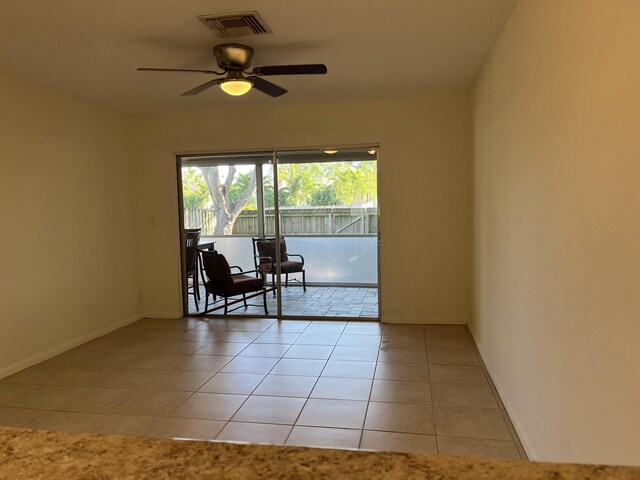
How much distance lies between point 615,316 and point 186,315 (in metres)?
4.96

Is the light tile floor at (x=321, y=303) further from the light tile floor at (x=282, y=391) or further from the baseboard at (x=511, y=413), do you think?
the baseboard at (x=511, y=413)

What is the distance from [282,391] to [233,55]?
7.89 feet

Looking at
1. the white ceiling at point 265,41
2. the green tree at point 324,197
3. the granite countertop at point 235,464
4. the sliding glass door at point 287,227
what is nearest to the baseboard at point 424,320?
the sliding glass door at point 287,227

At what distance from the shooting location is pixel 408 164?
15.9 feet

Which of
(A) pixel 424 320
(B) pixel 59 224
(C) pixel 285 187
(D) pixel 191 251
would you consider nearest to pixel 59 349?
(B) pixel 59 224

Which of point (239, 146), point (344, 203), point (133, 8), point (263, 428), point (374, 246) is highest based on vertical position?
point (133, 8)

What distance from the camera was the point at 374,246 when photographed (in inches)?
219

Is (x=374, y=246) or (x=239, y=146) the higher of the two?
(x=239, y=146)

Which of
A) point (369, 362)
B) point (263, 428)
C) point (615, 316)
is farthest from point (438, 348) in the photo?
point (615, 316)

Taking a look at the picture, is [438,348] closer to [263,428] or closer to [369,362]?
[369,362]

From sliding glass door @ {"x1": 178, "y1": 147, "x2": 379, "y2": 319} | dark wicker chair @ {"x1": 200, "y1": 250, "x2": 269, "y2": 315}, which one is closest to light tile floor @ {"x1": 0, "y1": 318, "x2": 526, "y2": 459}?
dark wicker chair @ {"x1": 200, "y1": 250, "x2": 269, "y2": 315}

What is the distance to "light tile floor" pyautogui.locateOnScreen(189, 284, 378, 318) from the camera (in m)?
5.45

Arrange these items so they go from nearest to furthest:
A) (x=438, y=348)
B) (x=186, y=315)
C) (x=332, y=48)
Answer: (x=332, y=48)
(x=438, y=348)
(x=186, y=315)

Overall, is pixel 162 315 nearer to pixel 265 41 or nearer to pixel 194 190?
pixel 194 190
